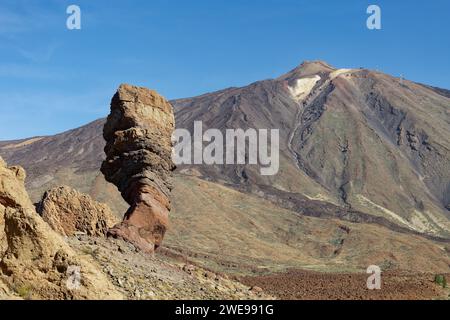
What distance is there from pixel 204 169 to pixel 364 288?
9390 centimetres

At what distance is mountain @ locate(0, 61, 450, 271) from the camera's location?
6306 centimetres

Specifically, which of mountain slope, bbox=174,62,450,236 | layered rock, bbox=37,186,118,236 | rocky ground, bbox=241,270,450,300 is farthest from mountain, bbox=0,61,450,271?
layered rock, bbox=37,186,118,236

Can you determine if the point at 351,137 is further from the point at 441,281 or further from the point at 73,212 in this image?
the point at 73,212

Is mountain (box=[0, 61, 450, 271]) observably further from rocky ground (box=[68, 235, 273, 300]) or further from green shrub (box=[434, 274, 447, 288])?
rocky ground (box=[68, 235, 273, 300])

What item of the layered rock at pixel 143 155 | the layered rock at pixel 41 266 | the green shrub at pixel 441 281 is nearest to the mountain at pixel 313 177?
the green shrub at pixel 441 281

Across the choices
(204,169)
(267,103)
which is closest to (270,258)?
(204,169)

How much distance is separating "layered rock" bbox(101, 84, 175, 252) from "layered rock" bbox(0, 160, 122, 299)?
283 inches

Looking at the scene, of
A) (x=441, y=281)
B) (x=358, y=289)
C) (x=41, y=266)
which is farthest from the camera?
(x=441, y=281)

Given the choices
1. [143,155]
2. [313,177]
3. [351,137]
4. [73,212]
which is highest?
[351,137]

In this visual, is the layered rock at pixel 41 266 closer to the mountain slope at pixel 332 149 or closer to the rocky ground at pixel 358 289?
the rocky ground at pixel 358 289

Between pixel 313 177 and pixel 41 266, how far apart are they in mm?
119139

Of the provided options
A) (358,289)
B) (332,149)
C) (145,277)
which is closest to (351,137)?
(332,149)

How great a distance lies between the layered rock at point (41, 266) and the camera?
11.3m

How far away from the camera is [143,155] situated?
20.0m
